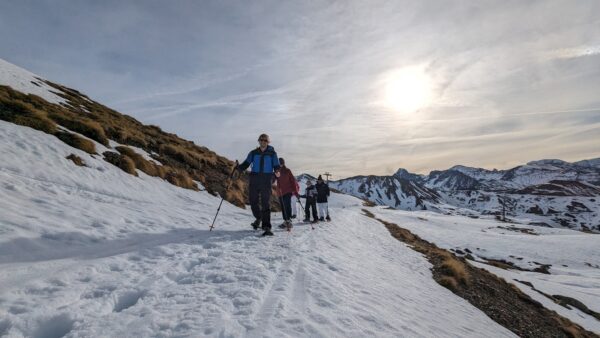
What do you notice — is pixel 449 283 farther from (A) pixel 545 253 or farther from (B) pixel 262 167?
(A) pixel 545 253

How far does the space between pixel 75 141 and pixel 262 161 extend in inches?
350

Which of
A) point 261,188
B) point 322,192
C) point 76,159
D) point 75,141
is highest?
point 75,141

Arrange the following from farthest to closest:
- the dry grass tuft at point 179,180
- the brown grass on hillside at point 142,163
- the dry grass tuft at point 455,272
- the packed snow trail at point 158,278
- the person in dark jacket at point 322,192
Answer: the person in dark jacket at point 322,192 → the dry grass tuft at point 179,180 → the brown grass on hillside at point 142,163 → the dry grass tuft at point 455,272 → the packed snow trail at point 158,278

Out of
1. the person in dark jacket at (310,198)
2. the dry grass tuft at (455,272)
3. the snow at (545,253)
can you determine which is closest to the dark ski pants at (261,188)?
→ the person in dark jacket at (310,198)

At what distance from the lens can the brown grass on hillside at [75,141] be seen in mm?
12491

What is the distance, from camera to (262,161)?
31.8 ft

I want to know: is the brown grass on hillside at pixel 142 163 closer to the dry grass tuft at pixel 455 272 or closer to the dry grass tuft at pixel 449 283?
the dry grass tuft at pixel 449 283

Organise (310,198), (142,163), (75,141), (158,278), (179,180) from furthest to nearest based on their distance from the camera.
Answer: (310,198), (179,180), (142,163), (75,141), (158,278)

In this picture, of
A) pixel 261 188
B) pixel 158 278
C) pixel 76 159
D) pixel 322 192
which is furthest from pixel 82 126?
pixel 158 278

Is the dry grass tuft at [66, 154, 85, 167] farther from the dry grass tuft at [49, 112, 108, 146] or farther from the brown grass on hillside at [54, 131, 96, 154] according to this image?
the dry grass tuft at [49, 112, 108, 146]

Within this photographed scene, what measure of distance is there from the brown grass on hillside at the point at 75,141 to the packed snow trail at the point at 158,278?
119 centimetres

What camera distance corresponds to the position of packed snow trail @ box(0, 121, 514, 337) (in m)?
3.71

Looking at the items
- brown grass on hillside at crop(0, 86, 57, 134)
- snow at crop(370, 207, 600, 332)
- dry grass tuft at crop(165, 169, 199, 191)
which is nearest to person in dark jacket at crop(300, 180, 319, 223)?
dry grass tuft at crop(165, 169, 199, 191)

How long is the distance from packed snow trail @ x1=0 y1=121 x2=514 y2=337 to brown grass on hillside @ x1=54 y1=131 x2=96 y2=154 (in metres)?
1.19
